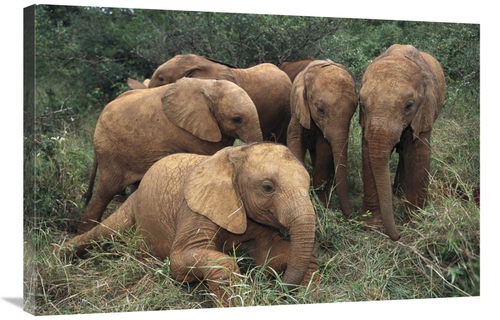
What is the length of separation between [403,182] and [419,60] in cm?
100

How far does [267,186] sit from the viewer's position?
249 inches

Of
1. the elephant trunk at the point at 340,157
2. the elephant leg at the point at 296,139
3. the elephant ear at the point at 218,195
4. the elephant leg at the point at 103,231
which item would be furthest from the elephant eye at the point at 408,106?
the elephant leg at the point at 103,231

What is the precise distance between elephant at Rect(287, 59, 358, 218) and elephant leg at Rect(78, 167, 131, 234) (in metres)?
1.48

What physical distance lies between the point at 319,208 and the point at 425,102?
1173 mm

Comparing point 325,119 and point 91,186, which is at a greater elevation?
point 325,119

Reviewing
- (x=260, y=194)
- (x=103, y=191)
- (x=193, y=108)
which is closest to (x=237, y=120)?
(x=193, y=108)

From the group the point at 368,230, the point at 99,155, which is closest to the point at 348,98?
the point at 368,230

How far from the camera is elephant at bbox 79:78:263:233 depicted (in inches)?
307

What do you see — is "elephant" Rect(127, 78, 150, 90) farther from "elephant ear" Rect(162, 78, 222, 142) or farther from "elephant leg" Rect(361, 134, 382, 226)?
"elephant leg" Rect(361, 134, 382, 226)

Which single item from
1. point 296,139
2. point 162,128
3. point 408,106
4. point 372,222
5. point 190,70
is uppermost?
point 190,70

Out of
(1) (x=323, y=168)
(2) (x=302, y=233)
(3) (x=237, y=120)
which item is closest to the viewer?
(2) (x=302, y=233)

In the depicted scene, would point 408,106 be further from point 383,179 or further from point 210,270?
point 210,270

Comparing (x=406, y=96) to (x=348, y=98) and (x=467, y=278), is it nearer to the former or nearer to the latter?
(x=348, y=98)

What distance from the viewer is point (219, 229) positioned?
653cm
